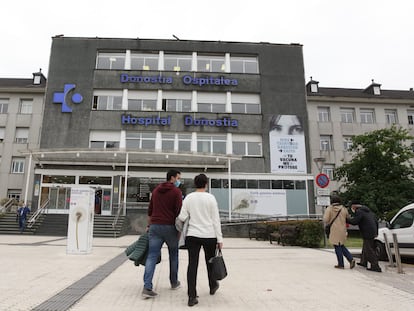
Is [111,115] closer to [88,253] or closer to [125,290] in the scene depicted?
[88,253]

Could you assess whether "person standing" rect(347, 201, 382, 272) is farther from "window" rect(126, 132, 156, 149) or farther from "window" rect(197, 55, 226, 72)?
"window" rect(197, 55, 226, 72)

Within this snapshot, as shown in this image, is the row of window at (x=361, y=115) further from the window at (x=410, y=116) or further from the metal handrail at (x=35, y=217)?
the metal handrail at (x=35, y=217)

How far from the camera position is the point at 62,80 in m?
26.6

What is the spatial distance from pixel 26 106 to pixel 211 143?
20.6 meters

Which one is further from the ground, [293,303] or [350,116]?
[350,116]

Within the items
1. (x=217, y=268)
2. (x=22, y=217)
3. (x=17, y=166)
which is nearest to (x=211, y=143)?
(x=22, y=217)

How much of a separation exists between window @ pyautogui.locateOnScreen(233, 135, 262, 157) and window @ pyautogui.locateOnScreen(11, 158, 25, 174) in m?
21.0

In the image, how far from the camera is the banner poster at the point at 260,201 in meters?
24.3

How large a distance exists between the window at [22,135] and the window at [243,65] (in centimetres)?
2137

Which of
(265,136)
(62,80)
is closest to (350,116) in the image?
(265,136)

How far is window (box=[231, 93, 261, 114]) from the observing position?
89.9 ft

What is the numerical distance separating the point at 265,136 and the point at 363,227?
62.2ft

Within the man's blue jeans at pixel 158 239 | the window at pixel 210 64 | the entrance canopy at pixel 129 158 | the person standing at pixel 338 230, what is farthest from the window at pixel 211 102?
the man's blue jeans at pixel 158 239

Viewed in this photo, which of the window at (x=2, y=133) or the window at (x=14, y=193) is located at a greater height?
the window at (x=2, y=133)
